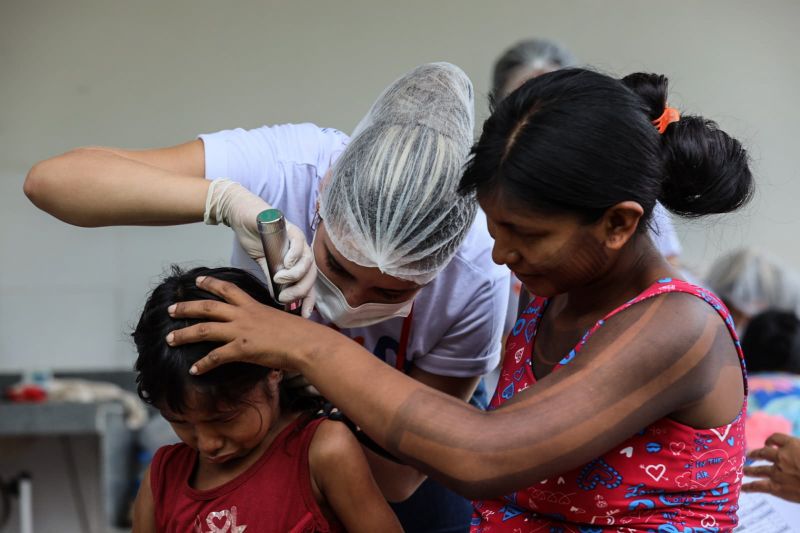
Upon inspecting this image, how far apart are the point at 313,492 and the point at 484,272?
1.79ft

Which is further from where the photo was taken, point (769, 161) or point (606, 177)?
point (769, 161)

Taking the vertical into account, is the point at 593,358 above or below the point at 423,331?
above

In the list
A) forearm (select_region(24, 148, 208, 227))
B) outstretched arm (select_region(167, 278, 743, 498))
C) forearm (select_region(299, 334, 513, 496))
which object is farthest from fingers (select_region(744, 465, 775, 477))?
forearm (select_region(24, 148, 208, 227))

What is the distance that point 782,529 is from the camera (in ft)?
6.01

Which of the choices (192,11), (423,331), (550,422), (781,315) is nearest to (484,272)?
(423,331)

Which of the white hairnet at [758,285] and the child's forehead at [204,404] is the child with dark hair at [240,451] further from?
the white hairnet at [758,285]

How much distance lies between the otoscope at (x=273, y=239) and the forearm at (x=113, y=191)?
0.20 metres

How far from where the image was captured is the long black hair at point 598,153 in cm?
125

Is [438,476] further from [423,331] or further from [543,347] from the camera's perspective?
[423,331]

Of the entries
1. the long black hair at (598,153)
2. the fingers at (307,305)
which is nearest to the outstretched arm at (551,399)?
the long black hair at (598,153)

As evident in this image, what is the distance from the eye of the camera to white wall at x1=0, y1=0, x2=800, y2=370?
415 centimetres

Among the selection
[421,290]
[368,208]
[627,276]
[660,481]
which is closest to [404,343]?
[421,290]

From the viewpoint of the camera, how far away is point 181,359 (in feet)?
5.31

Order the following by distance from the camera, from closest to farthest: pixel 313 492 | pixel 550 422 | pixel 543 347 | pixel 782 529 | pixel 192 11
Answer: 1. pixel 550 422
2. pixel 543 347
3. pixel 313 492
4. pixel 782 529
5. pixel 192 11
